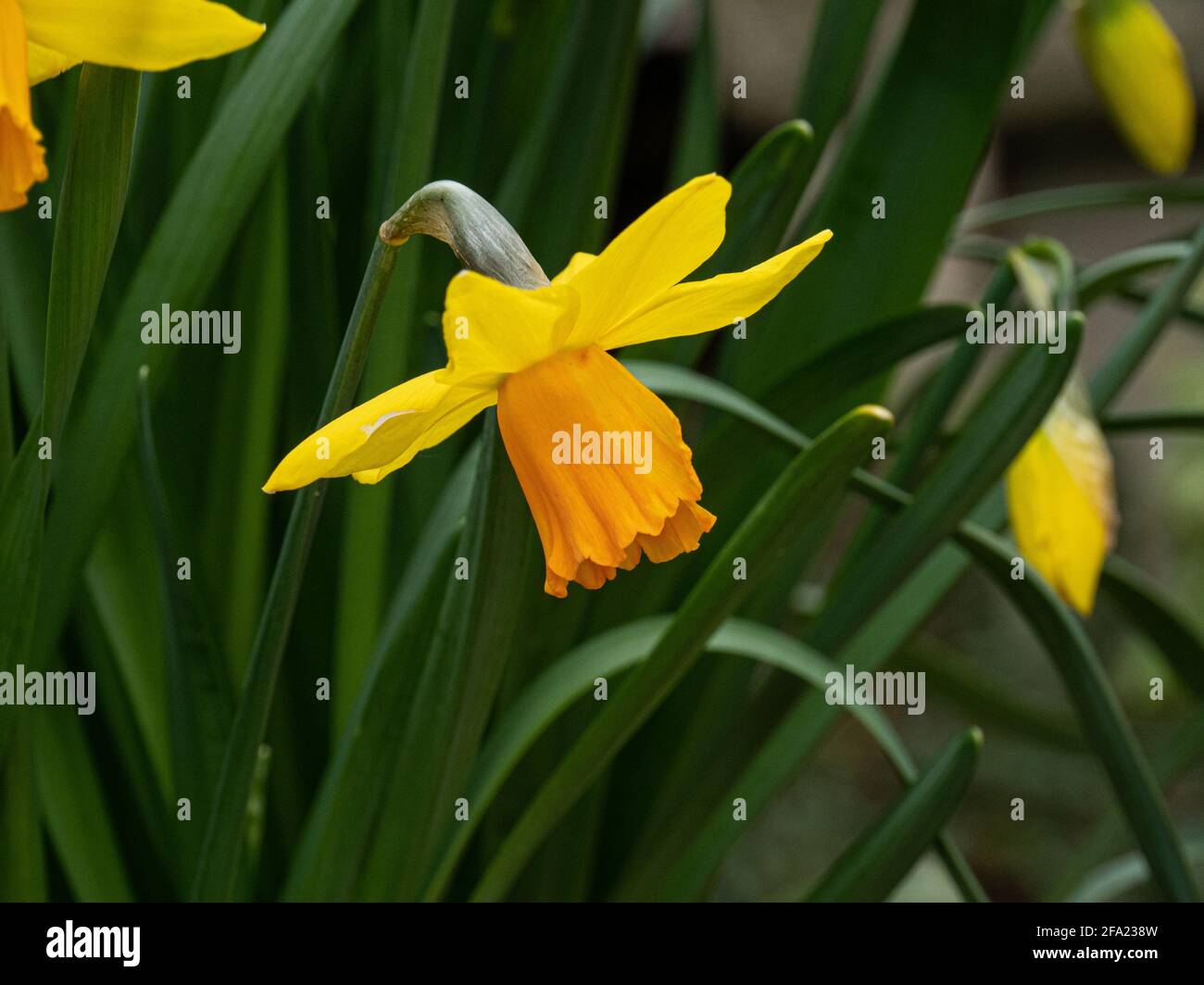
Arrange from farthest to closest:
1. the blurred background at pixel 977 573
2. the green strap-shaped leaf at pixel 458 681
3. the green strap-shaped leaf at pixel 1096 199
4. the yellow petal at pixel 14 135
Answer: the blurred background at pixel 977 573
the green strap-shaped leaf at pixel 1096 199
the green strap-shaped leaf at pixel 458 681
the yellow petal at pixel 14 135

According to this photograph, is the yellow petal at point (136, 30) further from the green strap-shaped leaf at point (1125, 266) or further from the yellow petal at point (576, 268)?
the green strap-shaped leaf at point (1125, 266)

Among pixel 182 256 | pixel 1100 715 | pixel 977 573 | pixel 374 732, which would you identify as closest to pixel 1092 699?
pixel 1100 715

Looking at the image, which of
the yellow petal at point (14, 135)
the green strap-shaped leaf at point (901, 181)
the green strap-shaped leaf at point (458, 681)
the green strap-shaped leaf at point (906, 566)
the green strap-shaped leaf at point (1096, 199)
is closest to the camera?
the yellow petal at point (14, 135)

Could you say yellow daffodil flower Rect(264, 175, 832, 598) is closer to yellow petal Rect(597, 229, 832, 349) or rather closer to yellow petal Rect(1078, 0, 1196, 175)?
yellow petal Rect(597, 229, 832, 349)

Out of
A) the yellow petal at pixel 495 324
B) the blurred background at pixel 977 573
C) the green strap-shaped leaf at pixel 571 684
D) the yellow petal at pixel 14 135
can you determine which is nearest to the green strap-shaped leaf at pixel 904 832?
the green strap-shaped leaf at pixel 571 684

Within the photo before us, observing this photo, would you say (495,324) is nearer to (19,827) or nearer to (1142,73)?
(19,827)
